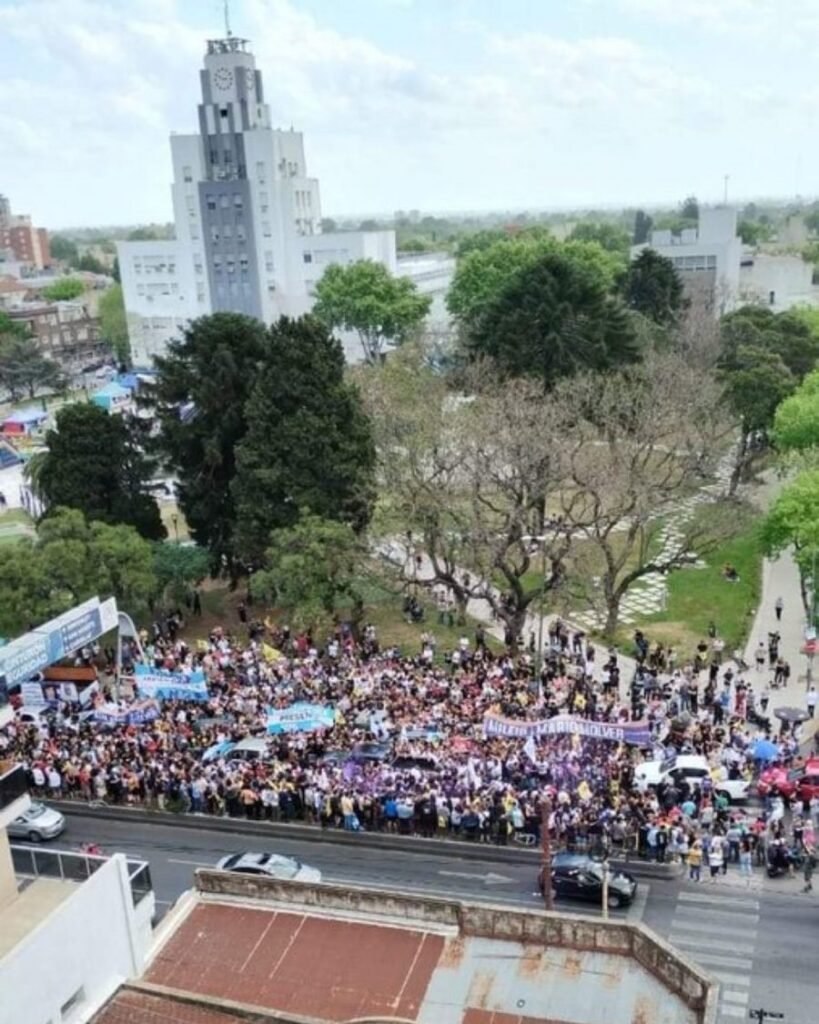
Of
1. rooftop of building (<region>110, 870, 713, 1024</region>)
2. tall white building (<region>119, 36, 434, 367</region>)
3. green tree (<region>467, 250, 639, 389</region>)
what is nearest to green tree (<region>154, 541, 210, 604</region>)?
green tree (<region>467, 250, 639, 389</region>)

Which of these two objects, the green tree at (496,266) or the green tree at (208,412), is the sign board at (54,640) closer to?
the green tree at (208,412)

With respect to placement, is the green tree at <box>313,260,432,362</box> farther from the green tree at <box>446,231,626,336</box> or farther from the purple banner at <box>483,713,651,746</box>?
the purple banner at <box>483,713,651,746</box>

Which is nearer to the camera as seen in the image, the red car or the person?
the person

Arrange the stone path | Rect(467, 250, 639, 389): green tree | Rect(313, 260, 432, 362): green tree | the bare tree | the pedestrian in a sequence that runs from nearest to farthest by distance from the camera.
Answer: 1. the pedestrian
2. the bare tree
3. the stone path
4. Rect(467, 250, 639, 389): green tree
5. Rect(313, 260, 432, 362): green tree

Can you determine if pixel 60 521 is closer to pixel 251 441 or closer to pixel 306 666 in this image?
pixel 251 441

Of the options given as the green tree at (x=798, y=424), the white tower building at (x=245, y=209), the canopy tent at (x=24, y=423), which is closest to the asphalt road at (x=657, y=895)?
the green tree at (x=798, y=424)

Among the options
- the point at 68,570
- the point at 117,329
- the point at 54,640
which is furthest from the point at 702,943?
the point at 117,329

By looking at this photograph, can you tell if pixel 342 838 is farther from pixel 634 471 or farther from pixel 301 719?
pixel 634 471
